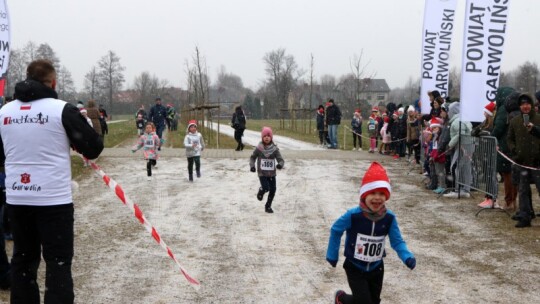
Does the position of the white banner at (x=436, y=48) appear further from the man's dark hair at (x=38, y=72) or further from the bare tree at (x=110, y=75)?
the bare tree at (x=110, y=75)

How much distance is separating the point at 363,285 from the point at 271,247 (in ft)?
10.5

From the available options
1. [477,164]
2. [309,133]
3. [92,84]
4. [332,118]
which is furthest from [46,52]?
[477,164]

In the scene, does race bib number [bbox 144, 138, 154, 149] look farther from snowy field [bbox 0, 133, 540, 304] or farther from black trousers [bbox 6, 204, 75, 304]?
black trousers [bbox 6, 204, 75, 304]

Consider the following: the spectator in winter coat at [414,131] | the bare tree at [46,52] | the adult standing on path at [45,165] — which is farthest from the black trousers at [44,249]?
the bare tree at [46,52]

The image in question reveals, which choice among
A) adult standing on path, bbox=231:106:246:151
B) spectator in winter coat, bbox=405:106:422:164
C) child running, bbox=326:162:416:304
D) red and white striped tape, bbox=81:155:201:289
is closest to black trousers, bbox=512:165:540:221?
child running, bbox=326:162:416:304

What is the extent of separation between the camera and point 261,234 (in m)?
8.25

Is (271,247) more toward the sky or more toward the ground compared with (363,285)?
more toward the ground

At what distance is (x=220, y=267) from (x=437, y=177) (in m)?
7.44

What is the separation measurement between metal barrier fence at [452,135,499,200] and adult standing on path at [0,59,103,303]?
7961mm

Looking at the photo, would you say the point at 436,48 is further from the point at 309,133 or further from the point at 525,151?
the point at 309,133

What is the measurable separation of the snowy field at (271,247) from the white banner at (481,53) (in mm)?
2181

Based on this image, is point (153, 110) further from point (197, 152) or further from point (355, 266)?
point (355, 266)

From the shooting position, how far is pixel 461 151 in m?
11.4

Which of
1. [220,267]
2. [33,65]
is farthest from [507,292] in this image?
[33,65]
